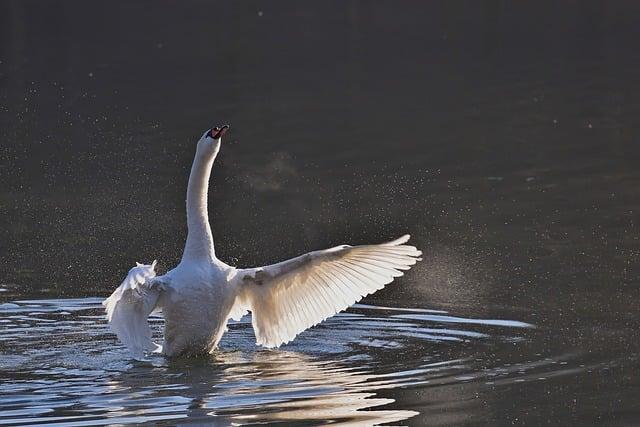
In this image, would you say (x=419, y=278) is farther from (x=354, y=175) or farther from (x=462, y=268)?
(x=354, y=175)

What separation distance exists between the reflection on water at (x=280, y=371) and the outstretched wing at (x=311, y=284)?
20 centimetres

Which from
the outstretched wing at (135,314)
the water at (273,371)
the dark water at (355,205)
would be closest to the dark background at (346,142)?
the dark water at (355,205)

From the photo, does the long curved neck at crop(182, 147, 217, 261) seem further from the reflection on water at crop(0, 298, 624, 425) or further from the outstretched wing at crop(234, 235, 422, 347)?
the reflection on water at crop(0, 298, 624, 425)

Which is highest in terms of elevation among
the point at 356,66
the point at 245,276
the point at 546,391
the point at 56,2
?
the point at 56,2

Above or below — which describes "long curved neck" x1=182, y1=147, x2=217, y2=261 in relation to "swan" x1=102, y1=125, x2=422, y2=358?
above

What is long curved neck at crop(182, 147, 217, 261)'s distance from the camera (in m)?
10.8

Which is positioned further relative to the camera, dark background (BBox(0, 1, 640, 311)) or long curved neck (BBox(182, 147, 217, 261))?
dark background (BBox(0, 1, 640, 311))

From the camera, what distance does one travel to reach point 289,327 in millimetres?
11234

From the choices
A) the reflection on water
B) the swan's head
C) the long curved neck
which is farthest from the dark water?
the swan's head

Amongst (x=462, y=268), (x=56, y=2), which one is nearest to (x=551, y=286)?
(x=462, y=268)

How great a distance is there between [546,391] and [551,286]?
11.5ft

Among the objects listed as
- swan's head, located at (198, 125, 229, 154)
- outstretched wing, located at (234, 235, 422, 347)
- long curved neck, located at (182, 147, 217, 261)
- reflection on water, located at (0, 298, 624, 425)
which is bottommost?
reflection on water, located at (0, 298, 624, 425)

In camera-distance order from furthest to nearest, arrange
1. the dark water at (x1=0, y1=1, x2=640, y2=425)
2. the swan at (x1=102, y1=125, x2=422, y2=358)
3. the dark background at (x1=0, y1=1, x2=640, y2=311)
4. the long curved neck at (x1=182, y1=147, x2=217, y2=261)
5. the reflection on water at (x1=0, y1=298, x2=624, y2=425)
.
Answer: the dark background at (x1=0, y1=1, x2=640, y2=311) < the long curved neck at (x1=182, y1=147, x2=217, y2=261) < the swan at (x1=102, y1=125, x2=422, y2=358) < the dark water at (x1=0, y1=1, x2=640, y2=425) < the reflection on water at (x1=0, y1=298, x2=624, y2=425)

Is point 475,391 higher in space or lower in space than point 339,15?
lower
